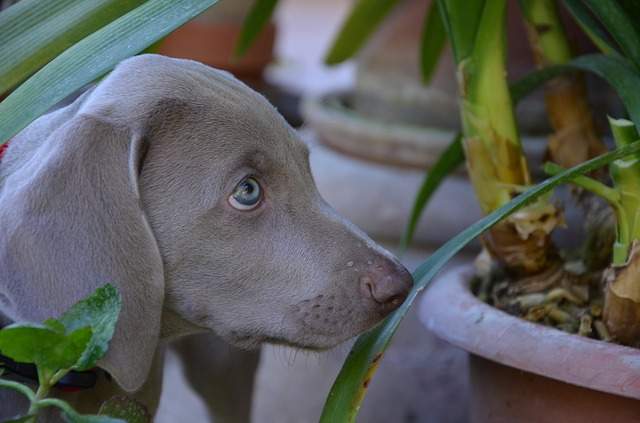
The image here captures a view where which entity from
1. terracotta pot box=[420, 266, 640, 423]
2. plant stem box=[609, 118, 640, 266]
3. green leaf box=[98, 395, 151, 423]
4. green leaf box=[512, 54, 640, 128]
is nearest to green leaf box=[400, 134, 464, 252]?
green leaf box=[512, 54, 640, 128]

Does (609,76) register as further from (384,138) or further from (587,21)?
(384,138)

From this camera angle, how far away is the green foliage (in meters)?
1.01

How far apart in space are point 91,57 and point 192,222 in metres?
0.23

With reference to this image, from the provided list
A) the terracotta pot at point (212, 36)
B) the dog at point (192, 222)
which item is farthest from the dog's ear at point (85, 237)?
the terracotta pot at point (212, 36)

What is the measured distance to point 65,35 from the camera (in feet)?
4.28

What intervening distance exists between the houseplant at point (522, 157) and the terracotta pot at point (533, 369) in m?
0.03

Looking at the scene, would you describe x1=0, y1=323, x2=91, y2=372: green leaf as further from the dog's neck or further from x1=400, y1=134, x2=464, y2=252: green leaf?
x1=400, y1=134, x2=464, y2=252: green leaf

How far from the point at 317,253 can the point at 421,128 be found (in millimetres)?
1259

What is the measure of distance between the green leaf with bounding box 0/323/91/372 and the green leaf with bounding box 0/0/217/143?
0.25 meters

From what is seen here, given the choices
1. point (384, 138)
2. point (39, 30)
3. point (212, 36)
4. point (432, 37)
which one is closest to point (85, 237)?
point (39, 30)

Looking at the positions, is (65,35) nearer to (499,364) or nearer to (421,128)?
(499,364)

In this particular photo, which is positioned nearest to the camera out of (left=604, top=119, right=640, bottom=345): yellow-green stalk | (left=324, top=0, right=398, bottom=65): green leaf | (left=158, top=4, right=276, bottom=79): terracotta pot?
(left=604, top=119, right=640, bottom=345): yellow-green stalk

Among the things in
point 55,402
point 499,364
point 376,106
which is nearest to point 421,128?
point 376,106

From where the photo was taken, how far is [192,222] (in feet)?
4.24
